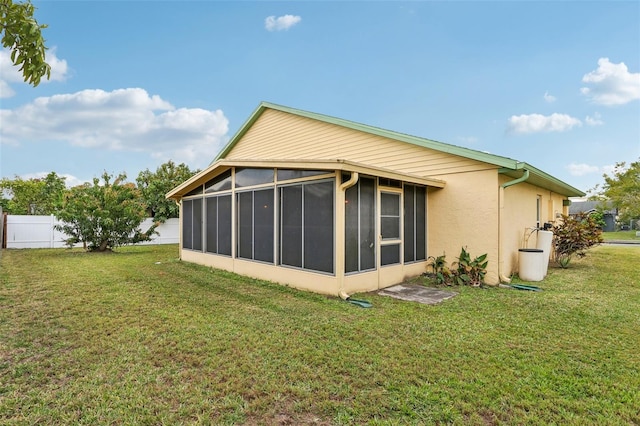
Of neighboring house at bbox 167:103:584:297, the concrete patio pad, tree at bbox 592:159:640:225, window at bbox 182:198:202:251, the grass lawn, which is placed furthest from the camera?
tree at bbox 592:159:640:225

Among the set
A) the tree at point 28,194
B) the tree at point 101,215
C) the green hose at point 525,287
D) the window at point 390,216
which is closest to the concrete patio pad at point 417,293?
the window at point 390,216

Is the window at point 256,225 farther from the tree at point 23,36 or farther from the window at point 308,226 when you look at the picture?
the tree at point 23,36

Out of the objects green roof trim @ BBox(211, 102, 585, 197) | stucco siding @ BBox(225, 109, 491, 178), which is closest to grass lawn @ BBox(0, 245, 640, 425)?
green roof trim @ BBox(211, 102, 585, 197)

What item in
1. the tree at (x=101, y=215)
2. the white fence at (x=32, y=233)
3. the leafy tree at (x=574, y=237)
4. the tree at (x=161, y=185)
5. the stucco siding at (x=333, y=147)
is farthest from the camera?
the tree at (x=161, y=185)

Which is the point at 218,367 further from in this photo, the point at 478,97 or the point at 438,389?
the point at 478,97

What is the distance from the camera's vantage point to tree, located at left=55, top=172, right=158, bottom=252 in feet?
40.9

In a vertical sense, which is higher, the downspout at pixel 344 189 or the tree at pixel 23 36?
the tree at pixel 23 36

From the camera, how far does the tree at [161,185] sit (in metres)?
19.7

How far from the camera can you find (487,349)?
3.54 m

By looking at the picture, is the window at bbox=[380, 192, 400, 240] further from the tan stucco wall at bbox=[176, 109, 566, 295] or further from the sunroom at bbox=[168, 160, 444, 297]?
the tan stucco wall at bbox=[176, 109, 566, 295]

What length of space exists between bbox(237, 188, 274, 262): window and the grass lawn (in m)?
1.57

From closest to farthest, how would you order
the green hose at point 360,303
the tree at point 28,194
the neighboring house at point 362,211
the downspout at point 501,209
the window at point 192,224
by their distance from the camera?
the green hose at point 360,303 < the neighboring house at point 362,211 < the downspout at point 501,209 < the window at point 192,224 < the tree at point 28,194

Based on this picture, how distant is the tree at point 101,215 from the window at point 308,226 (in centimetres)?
963

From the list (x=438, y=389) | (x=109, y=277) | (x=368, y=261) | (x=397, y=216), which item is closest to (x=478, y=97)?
(x=397, y=216)
